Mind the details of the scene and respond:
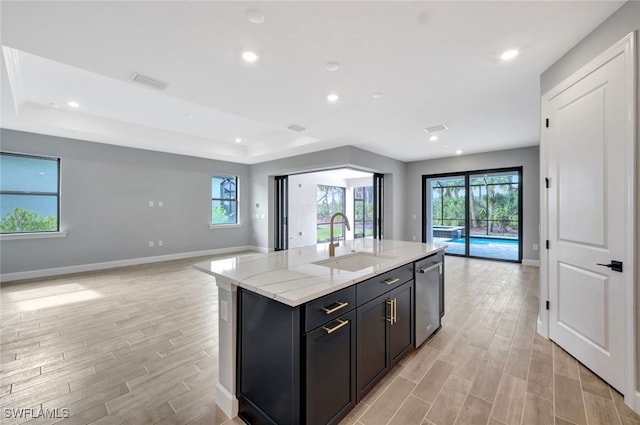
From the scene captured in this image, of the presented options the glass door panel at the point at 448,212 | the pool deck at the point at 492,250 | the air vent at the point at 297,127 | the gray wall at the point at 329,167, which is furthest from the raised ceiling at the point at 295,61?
the pool deck at the point at 492,250

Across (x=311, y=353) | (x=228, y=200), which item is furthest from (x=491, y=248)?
(x=228, y=200)

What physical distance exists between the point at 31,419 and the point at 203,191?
6.10 m

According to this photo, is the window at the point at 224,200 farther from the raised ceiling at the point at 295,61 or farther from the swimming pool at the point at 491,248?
the swimming pool at the point at 491,248

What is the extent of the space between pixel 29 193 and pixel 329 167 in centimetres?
587

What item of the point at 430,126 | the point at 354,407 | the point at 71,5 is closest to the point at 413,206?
the point at 430,126

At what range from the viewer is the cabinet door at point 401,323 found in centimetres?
200

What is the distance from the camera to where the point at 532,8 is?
1869mm

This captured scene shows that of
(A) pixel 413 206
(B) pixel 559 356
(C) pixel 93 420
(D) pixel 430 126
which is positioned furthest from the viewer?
(A) pixel 413 206

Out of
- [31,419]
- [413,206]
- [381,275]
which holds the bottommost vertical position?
[31,419]

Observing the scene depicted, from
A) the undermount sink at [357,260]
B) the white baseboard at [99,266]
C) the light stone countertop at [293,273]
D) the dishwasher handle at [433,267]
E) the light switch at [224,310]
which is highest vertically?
the light stone countertop at [293,273]

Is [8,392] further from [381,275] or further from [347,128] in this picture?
[347,128]

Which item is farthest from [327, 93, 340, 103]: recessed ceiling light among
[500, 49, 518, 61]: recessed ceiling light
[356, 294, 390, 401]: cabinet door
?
Answer: [356, 294, 390, 401]: cabinet door

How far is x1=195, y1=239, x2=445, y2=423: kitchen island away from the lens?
1.32 m

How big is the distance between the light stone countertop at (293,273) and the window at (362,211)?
854 centimetres
